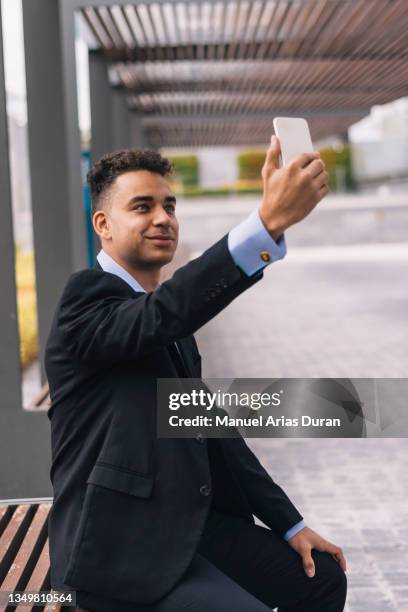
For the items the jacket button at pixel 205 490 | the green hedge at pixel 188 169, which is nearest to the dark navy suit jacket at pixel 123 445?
the jacket button at pixel 205 490

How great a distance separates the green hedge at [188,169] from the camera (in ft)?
174

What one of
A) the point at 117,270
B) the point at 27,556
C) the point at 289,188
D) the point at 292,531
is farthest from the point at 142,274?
the point at 27,556

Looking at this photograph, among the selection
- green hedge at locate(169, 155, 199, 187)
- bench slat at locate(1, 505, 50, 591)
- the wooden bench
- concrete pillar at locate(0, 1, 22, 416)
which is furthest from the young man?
green hedge at locate(169, 155, 199, 187)

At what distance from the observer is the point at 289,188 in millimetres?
1835

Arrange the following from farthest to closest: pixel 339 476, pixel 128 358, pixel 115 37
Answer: pixel 115 37 → pixel 339 476 → pixel 128 358

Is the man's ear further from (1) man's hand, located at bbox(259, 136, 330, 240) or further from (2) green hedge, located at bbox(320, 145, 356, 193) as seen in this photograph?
(2) green hedge, located at bbox(320, 145, 356, 193)

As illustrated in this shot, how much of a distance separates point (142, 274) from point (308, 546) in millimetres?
813

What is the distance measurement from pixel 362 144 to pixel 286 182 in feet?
162

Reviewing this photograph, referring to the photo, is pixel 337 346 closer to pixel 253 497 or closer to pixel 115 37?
pixel 115 37

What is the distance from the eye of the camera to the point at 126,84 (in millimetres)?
12578

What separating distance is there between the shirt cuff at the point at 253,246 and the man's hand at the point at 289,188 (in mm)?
16

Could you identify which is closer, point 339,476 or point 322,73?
point 339,476

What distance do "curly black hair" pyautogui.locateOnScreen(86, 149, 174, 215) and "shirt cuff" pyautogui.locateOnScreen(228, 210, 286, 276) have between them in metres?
0.43

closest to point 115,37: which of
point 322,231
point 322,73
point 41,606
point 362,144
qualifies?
point 322,73
